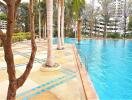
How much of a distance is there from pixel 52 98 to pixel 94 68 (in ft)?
26.4

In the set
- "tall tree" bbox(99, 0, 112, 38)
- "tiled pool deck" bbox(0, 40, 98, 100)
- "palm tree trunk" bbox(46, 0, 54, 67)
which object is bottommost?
"tiled pool deck" bbox(0, 40, 98, 100)

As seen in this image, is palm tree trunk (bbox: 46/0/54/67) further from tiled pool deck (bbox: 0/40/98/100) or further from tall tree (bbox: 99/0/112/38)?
tall tree (bbox: 99/0/112/38)

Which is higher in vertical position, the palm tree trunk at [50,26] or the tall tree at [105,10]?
the tall tree at [105,10]

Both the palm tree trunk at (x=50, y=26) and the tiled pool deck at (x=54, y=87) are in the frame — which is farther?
the palm tree trunk at (x=50, y=26)

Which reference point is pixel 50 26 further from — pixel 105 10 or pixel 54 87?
pixel 105 10

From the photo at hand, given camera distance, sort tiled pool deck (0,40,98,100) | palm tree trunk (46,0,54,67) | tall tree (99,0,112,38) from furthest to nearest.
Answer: tall tree (99,0,112,38) → palm tree trunk (46,0,54,67) → tiled pool deck (0,40,98,100)

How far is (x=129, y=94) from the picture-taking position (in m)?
8.95

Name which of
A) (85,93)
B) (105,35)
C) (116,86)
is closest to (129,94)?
(116,86)

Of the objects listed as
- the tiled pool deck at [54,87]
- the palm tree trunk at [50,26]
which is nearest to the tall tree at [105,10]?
the palm tree trunk at [50,26]

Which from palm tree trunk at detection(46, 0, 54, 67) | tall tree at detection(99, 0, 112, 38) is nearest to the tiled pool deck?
palm tree trunk at detection(46, 0, 54, 67)

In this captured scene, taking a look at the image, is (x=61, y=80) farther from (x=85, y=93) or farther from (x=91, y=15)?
(x=91, y=15)

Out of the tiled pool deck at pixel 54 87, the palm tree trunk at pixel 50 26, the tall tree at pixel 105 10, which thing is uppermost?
the tall tree at pixel 105 10

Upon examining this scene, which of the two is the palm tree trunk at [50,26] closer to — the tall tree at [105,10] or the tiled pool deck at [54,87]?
the tiled pool deck at [54,87]

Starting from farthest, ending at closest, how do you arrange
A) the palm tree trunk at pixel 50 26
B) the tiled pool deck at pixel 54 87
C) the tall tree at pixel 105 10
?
the tall tree at pixel 105 10 → the palm tree trunk at pixel 50 26 → the tiled pool deck at pixel 54 87
